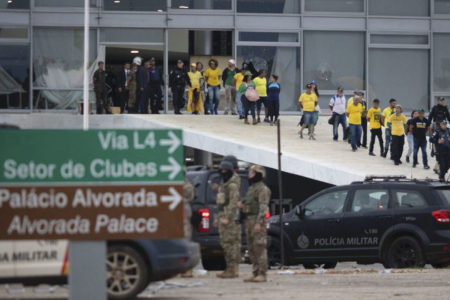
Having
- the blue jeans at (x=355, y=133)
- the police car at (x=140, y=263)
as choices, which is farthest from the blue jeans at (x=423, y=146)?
the police car at (x=140, y=263)

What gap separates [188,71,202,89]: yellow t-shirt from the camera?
37.2m

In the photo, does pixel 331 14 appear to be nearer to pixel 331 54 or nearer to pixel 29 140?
pixel 331 54

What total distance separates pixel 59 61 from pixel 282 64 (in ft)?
25.1

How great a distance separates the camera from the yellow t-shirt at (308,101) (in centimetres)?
3256

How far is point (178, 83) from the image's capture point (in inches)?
1464

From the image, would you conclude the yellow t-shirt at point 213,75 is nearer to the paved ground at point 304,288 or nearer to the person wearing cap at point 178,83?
the person wearing cap at point 178,83

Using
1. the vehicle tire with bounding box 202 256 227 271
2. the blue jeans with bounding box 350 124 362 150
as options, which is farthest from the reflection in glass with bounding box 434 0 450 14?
the vehicle tire with bounding box 202 256 227 271

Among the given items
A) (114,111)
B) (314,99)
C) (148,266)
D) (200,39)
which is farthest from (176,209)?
(200,39)

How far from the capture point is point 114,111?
125 ft

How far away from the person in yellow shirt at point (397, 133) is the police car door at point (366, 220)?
35.4ft

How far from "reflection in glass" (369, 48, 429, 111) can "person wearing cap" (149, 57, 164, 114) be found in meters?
8.60

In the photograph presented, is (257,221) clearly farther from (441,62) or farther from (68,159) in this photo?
(441,62)

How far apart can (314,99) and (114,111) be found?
8.11m

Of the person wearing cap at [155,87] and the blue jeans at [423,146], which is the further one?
the person wearing cap at [155,87]
